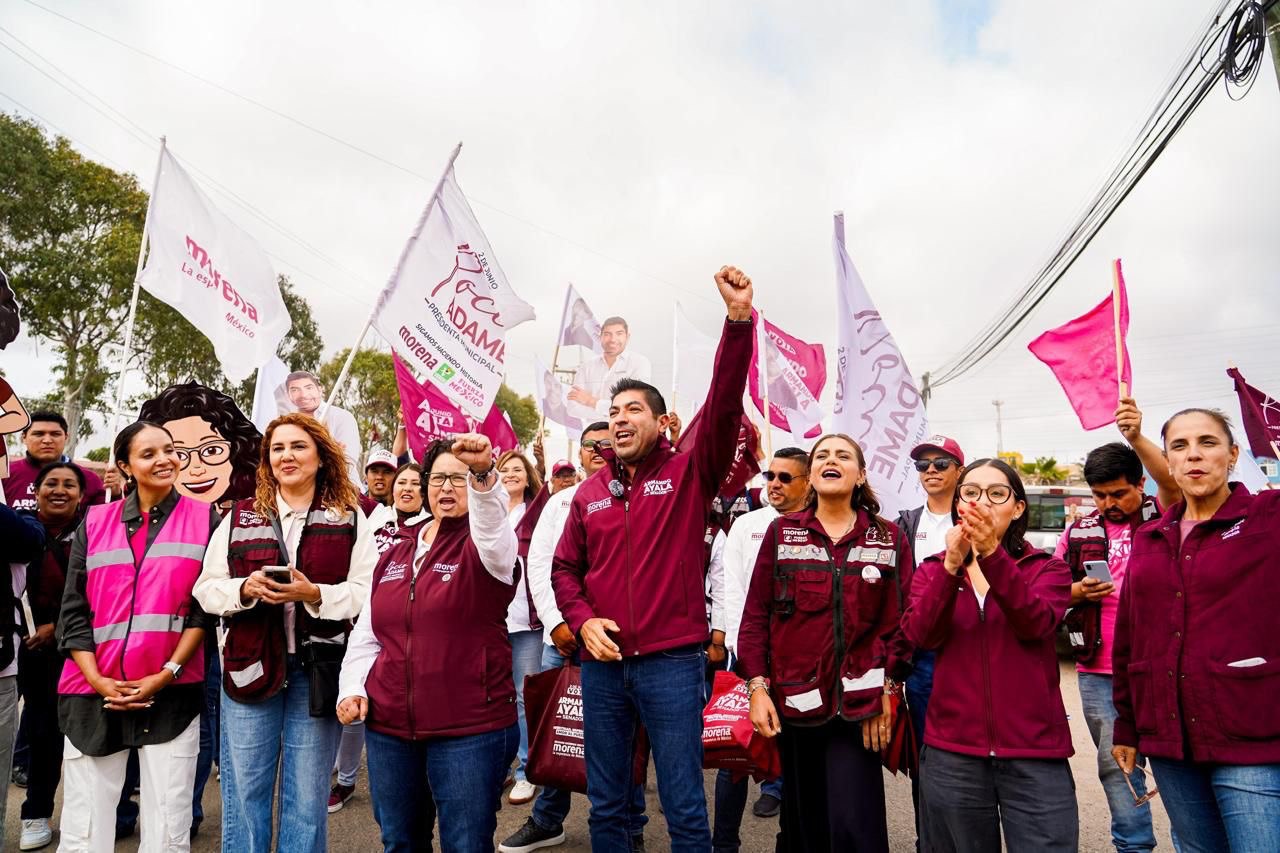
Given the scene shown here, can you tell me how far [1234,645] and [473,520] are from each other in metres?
2.60

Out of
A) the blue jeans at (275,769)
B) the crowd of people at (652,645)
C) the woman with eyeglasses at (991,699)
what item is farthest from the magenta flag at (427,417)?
the woman with eyeglasses at (991,699)

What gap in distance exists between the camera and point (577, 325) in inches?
380

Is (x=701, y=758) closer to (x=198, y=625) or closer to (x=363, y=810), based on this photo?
(x=198, y=625)

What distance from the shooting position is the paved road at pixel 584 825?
430 centimetres

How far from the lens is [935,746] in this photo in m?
2.86

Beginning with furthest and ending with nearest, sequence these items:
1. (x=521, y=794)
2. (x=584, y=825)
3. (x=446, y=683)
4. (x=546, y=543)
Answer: (x=521, y=794), (x=546, y=543), (x=584, y=825), (x=446, y=683)

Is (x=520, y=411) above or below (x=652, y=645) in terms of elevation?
above

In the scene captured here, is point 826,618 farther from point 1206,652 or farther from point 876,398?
point 876,398

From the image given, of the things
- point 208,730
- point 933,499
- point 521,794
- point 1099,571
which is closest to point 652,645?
point 933,499

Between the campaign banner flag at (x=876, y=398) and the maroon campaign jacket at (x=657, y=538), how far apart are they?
2109 millimetres

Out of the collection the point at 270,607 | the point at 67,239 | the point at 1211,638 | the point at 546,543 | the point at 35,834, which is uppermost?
the point at 67,239

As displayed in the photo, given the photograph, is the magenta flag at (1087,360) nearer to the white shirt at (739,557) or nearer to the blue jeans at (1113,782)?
the blue jeans at (1113,782)

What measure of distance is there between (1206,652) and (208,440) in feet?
15.3

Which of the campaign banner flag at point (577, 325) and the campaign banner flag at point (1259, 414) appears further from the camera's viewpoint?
the campaign banner flag at point (577, 325)
